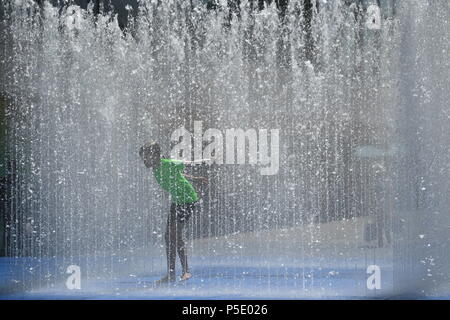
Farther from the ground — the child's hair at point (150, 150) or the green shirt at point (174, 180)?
the child's hair at point (150, 150)

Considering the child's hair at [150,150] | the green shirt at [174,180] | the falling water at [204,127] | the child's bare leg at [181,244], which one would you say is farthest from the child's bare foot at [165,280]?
the child's hair at [150,150]

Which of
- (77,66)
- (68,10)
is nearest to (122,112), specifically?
(77,66)

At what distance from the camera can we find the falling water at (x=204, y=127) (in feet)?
19.5

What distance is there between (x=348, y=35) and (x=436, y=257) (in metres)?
2.25

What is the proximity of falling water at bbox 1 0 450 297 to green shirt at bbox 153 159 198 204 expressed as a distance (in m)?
0.81

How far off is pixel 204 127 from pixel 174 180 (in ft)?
6.54

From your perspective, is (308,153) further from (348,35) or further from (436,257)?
(436,257)

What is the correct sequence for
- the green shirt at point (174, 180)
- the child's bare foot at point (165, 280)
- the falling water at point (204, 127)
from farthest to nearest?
the falling water at point (204, 127), the child's bare foot at point (165, 280), the green shirt at point (174, 180)

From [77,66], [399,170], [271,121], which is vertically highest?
[77,66]

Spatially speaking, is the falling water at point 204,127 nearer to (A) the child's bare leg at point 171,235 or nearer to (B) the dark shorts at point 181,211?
(A) the child's bare leg at point 171,235

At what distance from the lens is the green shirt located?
466 centimetres

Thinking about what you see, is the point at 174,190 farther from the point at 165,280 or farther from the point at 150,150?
the point at 165,280

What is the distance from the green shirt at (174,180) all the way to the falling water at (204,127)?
81cm
